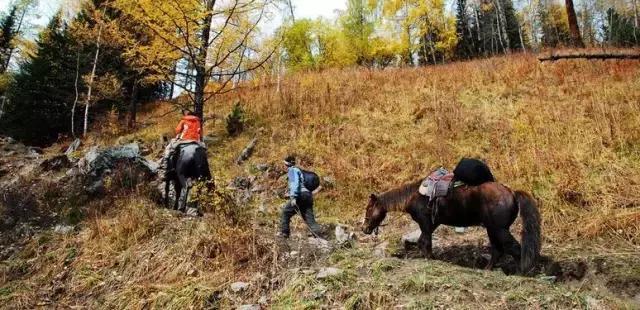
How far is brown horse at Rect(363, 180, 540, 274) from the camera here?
5418mm

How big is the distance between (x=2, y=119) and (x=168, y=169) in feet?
60.1

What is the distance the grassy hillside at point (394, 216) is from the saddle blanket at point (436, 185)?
943mm

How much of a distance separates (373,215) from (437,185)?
1247mm

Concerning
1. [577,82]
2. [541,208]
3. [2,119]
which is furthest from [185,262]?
[2,119]

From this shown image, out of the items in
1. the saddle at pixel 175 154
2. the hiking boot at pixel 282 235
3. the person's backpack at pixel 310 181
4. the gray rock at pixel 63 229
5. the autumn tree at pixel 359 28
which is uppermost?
the autumn tree at pixel 359 28

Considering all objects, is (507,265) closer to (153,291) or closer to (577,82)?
(153,291)

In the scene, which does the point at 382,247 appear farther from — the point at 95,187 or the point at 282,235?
the point at 95,187

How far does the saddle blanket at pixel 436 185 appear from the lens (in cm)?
615

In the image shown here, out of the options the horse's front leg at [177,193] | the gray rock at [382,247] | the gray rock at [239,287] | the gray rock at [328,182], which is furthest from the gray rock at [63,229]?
the gray rock at [328,182]

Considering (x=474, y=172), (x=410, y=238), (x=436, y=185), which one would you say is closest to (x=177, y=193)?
(x=410, y=238)

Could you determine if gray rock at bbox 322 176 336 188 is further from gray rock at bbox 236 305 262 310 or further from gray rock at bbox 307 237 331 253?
gray rock at bbox 236 305 262 310

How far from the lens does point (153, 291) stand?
5383 mm

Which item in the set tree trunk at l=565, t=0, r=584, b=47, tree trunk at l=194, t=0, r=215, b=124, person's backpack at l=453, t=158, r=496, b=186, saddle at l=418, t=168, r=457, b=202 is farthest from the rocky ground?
tree trunk at l=565, t=0, r=584, b=47

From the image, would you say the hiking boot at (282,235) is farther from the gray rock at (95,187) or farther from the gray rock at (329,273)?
the gray rock at (95,187)
